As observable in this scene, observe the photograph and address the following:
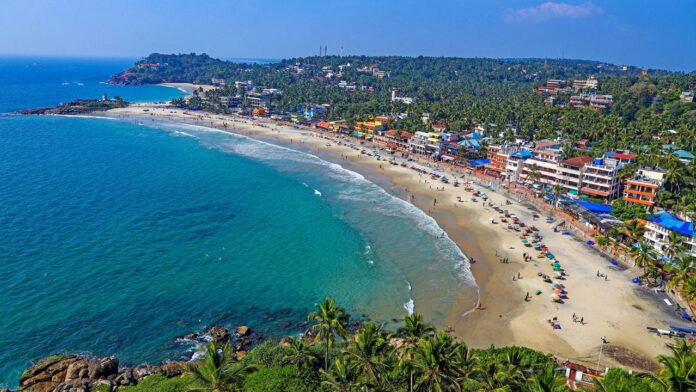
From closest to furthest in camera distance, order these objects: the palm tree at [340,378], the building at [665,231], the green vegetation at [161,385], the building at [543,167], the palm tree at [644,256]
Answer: the palm tree at [340,378], the green vegetation at [161,385], the palm tree at [644,256], the building at [665,231], the building at [543,167]

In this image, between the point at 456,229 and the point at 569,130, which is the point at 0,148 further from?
the point at 569,130

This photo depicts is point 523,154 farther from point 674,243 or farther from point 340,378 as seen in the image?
point 340,378

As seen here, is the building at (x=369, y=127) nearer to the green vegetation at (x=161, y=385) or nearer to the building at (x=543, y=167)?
the building at (x=543, y=167)

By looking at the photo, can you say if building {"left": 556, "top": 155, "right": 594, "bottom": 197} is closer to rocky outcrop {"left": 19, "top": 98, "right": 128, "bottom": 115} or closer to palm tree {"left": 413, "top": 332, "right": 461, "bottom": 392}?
palm tree {"left": 413, "top": 332, "right": 461, "bottom": 392}

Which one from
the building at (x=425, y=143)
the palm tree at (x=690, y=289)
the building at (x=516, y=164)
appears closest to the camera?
the palm tree at (x=690, y=289)

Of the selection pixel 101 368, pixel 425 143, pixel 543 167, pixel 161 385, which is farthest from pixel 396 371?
pixel 425 143

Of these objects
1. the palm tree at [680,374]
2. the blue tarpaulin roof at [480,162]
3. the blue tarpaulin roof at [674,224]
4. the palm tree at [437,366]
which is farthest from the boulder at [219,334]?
the blue tarpaulin roof at [480,162]
